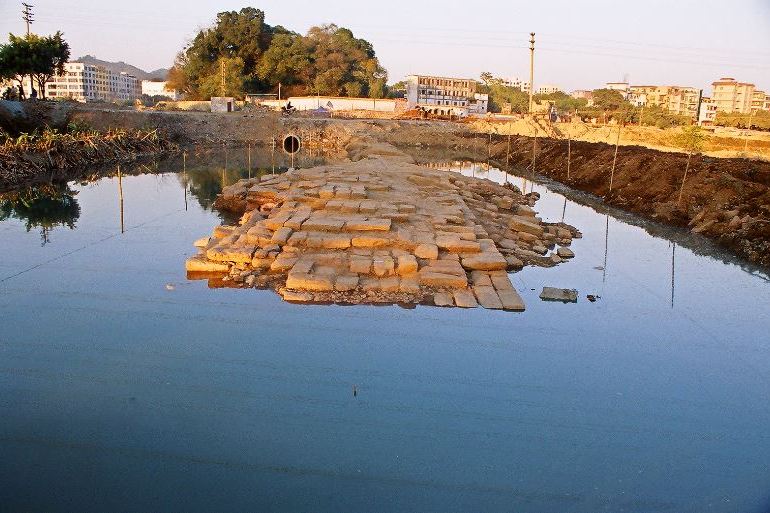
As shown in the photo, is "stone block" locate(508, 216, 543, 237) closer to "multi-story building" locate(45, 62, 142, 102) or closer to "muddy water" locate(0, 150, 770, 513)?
"muddy water" locate(0, 150, 770, 513)

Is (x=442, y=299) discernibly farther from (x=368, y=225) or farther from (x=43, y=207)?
(x=43, y=207)

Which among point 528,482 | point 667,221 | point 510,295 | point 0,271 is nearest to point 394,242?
point 510,295

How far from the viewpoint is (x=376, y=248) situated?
7.97 m

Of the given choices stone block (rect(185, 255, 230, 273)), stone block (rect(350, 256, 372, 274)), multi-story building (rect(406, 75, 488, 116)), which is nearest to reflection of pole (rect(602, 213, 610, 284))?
stone block (rect(350, 256, 372, 274))

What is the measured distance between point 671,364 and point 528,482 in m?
2.56

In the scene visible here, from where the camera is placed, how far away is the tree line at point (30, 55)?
2784 centimetres

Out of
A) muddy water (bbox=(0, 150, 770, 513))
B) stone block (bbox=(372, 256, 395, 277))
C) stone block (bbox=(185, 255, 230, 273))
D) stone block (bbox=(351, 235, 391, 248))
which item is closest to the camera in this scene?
muddy water (bbox=(0, 150, 770, 513))

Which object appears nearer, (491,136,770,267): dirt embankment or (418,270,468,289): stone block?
(418,270,468,289): stone block

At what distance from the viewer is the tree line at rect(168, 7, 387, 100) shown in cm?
5188

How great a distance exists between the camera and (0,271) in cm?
772

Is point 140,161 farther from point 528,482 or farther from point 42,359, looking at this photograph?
point 528,482

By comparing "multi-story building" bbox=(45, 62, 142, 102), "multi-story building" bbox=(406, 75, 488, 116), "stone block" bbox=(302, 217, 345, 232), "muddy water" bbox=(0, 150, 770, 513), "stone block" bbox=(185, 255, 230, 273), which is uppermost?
"multi-story building" bbox=(45, 62, 142, 102)

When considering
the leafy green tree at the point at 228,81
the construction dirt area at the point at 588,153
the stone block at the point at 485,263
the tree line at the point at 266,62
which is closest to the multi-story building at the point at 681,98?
the tree line at the point at 266,62

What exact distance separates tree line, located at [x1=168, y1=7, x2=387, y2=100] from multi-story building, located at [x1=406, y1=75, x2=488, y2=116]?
8506mm
